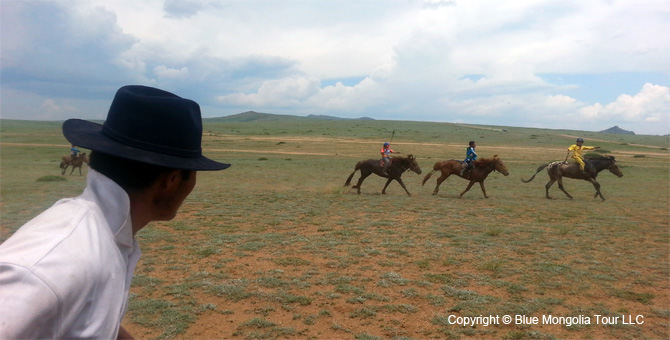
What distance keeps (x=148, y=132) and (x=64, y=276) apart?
576 mm

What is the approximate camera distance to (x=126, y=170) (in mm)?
1463

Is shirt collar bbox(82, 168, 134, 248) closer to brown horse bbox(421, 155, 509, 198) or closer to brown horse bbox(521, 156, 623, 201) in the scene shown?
brown horse bbox(421, 155, 509, 198)

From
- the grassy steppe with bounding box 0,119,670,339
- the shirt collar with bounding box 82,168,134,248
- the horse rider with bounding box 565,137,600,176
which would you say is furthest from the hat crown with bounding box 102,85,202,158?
the horse rider with bounding box 565,137,600,176

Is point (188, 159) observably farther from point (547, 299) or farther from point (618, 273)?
point (618, 273)

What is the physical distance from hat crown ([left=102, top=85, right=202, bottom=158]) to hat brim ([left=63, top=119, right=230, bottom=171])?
20 millimetres

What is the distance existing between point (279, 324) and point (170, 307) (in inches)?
59.8

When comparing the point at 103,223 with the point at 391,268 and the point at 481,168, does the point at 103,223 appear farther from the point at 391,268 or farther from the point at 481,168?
the point at 481,168

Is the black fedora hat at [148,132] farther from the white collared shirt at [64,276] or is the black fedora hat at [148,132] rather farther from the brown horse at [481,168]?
the brown horse at [481,168]

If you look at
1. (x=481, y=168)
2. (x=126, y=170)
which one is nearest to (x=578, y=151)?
(x=481, y=168)

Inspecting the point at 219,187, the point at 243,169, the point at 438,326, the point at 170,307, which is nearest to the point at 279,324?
the point at 170,307

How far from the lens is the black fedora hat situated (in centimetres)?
146

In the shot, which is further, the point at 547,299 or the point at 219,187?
the point at 219,187

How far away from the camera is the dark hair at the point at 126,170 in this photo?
56.9 inches

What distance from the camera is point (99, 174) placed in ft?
4.66
